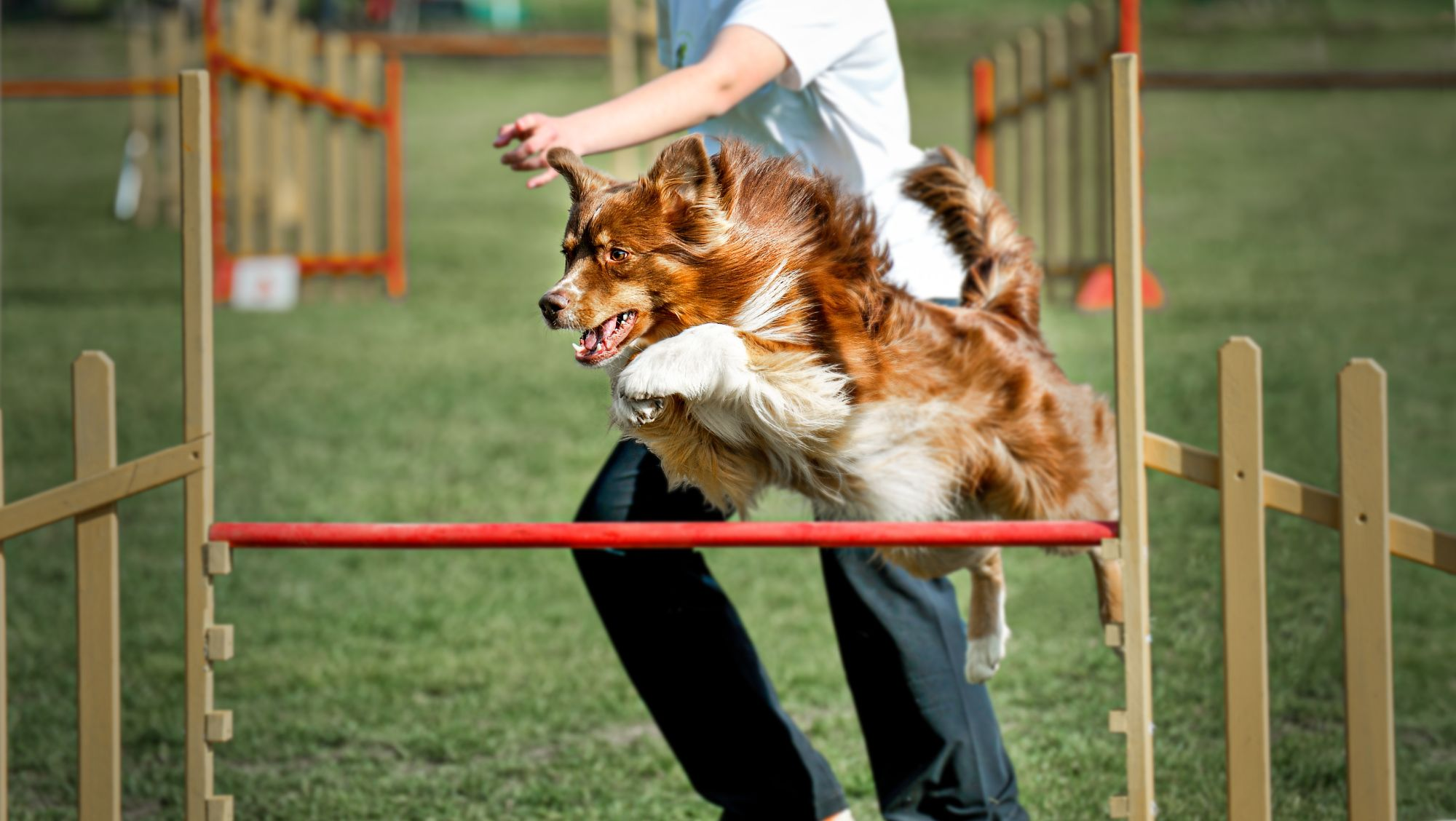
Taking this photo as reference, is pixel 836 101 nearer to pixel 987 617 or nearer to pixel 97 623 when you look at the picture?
pixel 987 617

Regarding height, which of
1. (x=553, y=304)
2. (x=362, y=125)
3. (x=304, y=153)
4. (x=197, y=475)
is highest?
(x=362, y=125)

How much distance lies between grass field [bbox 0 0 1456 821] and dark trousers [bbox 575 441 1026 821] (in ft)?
0.39

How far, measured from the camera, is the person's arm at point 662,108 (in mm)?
3244

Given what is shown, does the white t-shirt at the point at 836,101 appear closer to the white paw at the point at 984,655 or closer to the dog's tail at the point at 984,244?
the dog's tail at the point at 984,244

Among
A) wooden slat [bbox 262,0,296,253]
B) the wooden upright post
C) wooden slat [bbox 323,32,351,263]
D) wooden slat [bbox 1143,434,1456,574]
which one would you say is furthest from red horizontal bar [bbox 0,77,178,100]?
wooden slat [bbox 1143,434,1456,574]

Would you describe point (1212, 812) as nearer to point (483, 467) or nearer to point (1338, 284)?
point (483, 467)

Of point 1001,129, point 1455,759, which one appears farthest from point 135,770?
point 1001,129

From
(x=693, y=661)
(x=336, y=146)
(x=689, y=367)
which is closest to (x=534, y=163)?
(x=689, y=367)

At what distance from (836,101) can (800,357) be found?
71 centimetres

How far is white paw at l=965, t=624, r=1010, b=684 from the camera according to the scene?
13.0 ft

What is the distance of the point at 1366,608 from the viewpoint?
114 inches

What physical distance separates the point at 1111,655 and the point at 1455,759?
1.31 metres

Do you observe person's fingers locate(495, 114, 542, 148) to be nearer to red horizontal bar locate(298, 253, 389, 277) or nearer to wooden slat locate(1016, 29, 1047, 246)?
wooden slat locate(1016, 29, 1047, 246)

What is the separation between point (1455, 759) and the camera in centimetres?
460
